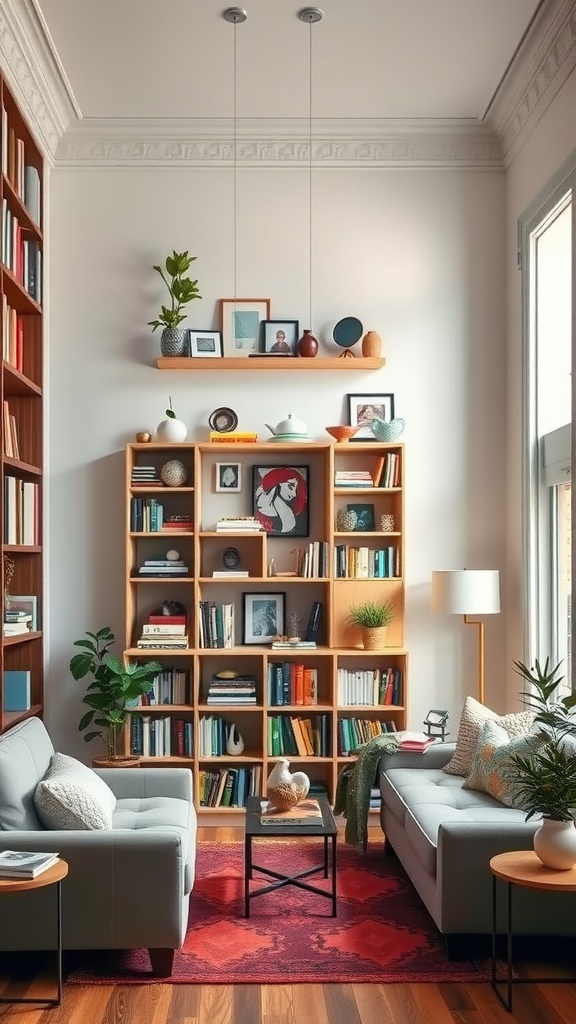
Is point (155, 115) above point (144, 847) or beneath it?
above

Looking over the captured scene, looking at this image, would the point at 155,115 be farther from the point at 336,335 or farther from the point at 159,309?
the point at 336,335

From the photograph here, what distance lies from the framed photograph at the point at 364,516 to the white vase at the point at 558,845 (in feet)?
9.15

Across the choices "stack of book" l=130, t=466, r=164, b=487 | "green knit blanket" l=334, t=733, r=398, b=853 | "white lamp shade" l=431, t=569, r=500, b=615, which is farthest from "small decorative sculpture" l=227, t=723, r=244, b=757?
"stack of book" l=130, t=466, r=164, b=487

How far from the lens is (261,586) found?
592 cm

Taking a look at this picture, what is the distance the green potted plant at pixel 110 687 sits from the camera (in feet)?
17.7

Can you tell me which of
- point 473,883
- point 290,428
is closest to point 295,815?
point 473,883

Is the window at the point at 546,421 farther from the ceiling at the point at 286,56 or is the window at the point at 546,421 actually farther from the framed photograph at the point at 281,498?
the framed photograph at the point at 281,498

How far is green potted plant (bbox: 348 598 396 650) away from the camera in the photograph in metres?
5.64

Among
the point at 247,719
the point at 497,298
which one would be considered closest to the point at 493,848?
the point at 247,719

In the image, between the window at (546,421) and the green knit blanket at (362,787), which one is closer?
the green knit blanket at (362,787)

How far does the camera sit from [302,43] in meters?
4.98

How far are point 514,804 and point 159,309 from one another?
338 cm

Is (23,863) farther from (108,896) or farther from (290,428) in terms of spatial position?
(290,428)

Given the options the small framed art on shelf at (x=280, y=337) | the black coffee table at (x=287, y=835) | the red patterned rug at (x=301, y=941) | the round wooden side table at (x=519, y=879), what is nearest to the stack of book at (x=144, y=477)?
the small framed art on shelf at (x=280, y=337)
